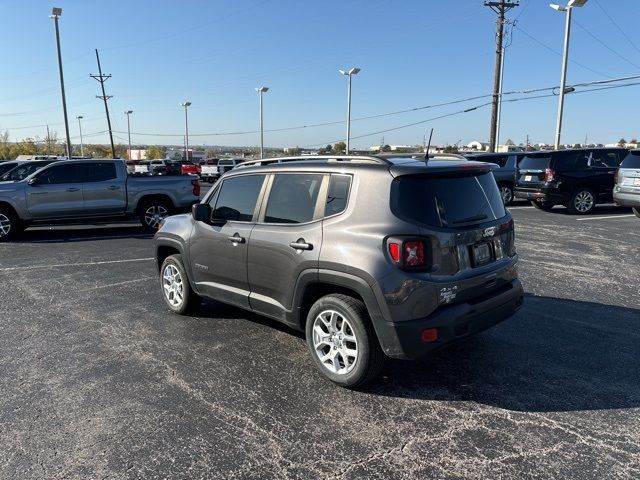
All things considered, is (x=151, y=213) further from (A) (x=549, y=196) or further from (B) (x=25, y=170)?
(A) (x=549, y=196)

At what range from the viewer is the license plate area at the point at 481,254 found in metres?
3.79

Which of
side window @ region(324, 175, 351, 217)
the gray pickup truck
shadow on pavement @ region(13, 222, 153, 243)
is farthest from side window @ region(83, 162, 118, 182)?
side window @ region(324, 175, 351, 217)

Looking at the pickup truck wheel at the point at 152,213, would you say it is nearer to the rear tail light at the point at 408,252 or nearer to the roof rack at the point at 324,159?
the roof rack at the point at 324,159

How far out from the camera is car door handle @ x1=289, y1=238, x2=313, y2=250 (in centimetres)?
391

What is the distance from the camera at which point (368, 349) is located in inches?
142

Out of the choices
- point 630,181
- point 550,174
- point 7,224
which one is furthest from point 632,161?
point 7,224

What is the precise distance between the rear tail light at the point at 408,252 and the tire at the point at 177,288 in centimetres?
281

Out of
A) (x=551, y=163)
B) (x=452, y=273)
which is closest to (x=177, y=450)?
(x=452, y=273)

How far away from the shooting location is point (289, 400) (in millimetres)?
3684

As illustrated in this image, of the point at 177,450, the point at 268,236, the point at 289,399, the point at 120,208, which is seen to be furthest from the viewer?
the point at 120,208

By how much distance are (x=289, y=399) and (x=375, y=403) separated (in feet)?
2.08

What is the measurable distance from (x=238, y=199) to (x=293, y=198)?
0.84 metres

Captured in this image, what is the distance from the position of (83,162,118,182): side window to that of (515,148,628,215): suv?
11.9 meters

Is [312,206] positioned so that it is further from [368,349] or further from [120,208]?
[120,208]
